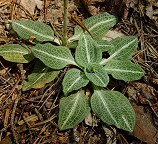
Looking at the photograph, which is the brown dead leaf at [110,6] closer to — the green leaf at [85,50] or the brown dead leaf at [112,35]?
the brown dead leaf at [112,35]

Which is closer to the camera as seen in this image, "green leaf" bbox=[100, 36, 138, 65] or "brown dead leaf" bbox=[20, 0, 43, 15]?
"green leaf" bbox=[100, 36, 138, 65]

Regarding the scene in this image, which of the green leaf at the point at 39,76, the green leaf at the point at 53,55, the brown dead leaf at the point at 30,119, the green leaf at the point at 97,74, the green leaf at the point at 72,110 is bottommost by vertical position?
the brown dead leaf at the point at 30,119

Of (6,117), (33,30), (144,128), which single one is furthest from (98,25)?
(6,117)

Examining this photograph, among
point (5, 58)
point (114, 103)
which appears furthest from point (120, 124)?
point (5, 58)

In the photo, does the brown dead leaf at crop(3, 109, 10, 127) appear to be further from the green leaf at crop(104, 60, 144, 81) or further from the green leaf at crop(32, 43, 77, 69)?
the green leaf at crop(104, 60, 144, 81)

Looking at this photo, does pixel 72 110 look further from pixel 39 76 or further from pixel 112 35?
pixel 112 35

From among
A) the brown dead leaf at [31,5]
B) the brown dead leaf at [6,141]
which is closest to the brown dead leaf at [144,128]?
the brown dead leaf at [6,141]

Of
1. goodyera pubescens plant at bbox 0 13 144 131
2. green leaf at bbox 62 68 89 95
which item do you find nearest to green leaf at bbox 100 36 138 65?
goodyera pubescens plant at bbox 0 13 144 131
